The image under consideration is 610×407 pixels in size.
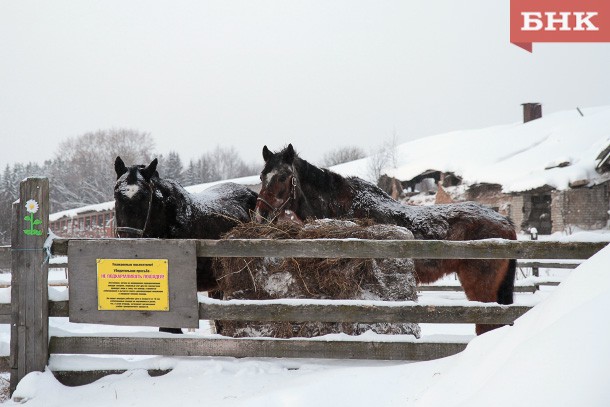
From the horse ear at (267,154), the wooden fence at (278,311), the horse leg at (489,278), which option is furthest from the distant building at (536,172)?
the wooden fence at (278,311)

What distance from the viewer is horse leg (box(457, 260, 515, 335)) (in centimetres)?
673

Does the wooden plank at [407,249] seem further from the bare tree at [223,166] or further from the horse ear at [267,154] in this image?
the bare tree at [223,166]

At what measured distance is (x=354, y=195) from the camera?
743 centimetres

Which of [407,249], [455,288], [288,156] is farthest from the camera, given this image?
[455,288]

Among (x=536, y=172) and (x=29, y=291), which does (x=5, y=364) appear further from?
(x=536, y=172)

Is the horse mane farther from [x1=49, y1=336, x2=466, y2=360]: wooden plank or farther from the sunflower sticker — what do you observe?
the sunflower sticker

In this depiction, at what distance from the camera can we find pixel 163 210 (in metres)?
7.19

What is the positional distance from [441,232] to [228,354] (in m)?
3.44

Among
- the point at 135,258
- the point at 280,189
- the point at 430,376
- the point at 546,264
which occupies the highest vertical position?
the point at 280,189

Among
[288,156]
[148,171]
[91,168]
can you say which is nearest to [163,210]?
[148,171]

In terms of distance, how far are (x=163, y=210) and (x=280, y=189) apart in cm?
150

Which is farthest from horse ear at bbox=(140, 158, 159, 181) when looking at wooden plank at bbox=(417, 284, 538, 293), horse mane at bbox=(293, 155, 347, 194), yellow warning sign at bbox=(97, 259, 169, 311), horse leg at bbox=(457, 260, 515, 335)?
wooden plank at bbox=(417, 284, 538, 293)

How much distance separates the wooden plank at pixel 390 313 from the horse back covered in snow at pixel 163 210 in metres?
1.59

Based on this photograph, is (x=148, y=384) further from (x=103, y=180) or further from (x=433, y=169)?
(x=103, y=180)
